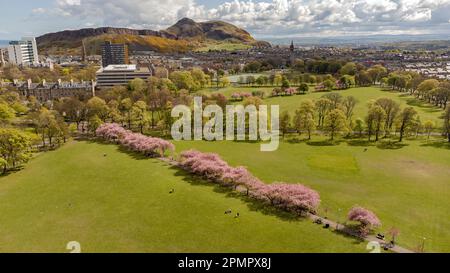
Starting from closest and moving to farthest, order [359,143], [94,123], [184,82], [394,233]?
[394,233], [359,143], [94,123], [184,82]

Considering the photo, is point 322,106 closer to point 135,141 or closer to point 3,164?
point 135,141

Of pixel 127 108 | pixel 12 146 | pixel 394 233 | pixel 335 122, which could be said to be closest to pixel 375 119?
pixel 335 122

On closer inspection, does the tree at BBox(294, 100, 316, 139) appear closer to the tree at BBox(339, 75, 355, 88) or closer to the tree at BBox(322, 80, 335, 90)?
the tree at BBox(322, 80, 335, 90)

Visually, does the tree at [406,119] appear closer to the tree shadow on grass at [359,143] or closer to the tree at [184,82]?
the tree shadow on grass at [359,143]

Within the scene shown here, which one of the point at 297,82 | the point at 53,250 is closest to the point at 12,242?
the point at 53,250

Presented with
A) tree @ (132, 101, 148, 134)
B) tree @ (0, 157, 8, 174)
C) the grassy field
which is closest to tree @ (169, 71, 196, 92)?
the grassy field

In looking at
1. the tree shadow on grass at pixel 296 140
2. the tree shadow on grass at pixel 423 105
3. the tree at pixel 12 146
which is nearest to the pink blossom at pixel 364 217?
the tree shadow on grass at pixel 296 140
